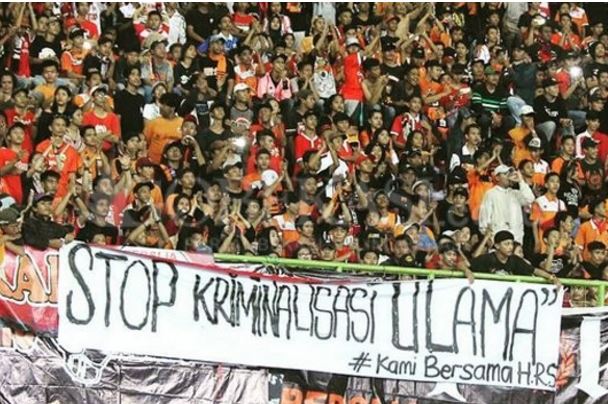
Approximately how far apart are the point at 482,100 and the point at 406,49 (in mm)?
1437

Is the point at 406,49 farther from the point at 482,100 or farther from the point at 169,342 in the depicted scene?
the point at 169,342

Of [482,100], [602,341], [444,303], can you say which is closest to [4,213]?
[444,303]

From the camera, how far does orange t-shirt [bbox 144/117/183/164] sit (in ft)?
50.8

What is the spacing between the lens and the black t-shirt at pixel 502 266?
12602 mm

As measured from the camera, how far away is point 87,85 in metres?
16.0

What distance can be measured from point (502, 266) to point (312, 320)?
81.4 inches

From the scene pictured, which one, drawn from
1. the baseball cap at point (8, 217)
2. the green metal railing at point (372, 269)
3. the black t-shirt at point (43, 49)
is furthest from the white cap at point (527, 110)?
the baseball cap at point (8, 217)

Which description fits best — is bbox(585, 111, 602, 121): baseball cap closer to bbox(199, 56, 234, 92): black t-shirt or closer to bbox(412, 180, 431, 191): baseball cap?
bbox(412, 180, 431, 191): baseball cap

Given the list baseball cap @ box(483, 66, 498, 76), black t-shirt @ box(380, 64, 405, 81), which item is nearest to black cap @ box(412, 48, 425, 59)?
black t-shirt @ box(380, 64, 405, 81)

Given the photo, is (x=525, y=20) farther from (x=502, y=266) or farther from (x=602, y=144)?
(x=502, y=266)

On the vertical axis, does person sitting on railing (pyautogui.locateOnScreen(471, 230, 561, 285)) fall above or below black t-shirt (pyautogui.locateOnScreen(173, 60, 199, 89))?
below

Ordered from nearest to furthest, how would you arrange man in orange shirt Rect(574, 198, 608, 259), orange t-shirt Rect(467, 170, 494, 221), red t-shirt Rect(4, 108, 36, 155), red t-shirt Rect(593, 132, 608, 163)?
red t-shirt Rect(4, 108, 36, 155) → man in orange shirt Rect(574, 198, 608, 259) → orange t-shirt Rect(467, 170, 494, 221) → red t-shirt Rect(593, 132, 608, 163)

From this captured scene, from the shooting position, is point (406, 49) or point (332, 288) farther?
point (406, 49)

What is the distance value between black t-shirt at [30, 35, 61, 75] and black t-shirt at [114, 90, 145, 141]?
113 cm
